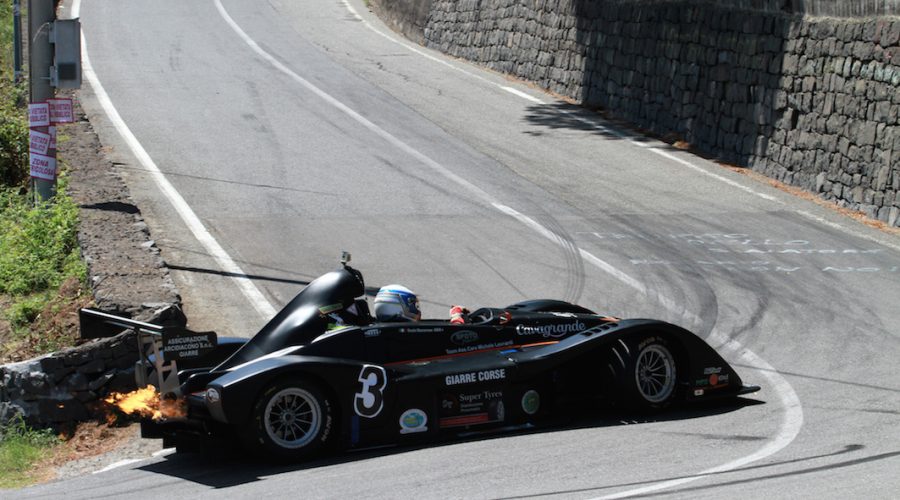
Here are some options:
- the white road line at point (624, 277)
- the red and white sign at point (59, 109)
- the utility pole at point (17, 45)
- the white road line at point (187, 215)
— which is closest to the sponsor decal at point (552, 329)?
→ the white road line at point (624, 277)

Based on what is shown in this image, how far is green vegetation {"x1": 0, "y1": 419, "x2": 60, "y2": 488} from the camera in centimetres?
861

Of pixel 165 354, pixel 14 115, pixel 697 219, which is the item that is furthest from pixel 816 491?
pixel 14 115

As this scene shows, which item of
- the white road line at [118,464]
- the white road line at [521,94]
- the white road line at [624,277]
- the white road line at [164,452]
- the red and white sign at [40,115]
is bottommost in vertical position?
the white road line at [118,464]

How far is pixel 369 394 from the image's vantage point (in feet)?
27.4

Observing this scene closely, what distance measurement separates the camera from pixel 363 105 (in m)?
24.6

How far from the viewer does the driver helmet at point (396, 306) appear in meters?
9.09

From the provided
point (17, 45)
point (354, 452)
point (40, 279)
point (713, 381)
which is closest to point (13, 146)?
point (17, 45)

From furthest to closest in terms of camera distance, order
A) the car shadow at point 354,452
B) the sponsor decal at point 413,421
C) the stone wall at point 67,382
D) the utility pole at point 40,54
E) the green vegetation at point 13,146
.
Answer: the green vegetation at point 13,146 → the utility pole at point 40,54 → the stone wall at point 67,382 → the sponsor decal at point 413,421 → the car shadow at point 354,452

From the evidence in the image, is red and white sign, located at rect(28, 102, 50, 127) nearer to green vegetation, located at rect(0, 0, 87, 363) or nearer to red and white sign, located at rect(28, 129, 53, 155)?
red and white sign, located at rect(28, 129, 53, 155)

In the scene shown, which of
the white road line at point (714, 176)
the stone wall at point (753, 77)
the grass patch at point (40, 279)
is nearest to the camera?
the grass patch at point (40, 279)

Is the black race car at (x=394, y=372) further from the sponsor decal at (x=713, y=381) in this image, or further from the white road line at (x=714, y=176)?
the white road line at (x=714, y=176)

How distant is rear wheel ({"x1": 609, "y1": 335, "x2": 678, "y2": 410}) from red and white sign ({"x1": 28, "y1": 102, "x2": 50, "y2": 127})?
828cm

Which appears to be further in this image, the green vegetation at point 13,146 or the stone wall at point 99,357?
the green vegetation at point 13,146

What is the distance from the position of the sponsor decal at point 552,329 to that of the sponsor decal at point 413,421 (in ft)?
4.12
